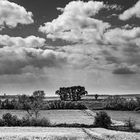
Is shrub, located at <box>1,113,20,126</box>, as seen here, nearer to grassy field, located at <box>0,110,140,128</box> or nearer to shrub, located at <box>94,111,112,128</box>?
grassy field, located at <box>0,110,140,128</box>

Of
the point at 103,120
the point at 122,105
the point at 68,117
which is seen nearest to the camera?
the point at 103,120

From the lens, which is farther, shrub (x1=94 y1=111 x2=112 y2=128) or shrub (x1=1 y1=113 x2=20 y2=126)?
shrub (x1=1 y1=113 x2=20 y2=126)

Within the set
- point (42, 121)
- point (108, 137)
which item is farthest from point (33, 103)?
point (108, 137)

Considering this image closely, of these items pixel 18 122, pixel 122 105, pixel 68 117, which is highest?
pixel 122 105

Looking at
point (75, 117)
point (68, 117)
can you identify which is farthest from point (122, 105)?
point (75, 117)

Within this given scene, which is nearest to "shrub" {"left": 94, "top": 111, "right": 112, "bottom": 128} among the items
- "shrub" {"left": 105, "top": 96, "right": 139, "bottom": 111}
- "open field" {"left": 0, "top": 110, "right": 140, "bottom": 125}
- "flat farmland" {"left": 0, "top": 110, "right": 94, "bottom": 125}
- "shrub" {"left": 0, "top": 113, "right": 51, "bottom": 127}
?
"shrub" {"left": 0, "top": 113, "right": 51, "bottom": 127}

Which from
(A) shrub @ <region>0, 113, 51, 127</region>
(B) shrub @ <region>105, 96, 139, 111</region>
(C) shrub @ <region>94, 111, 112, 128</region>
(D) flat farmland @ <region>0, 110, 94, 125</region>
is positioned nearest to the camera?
(C) shrub @ <region>94, 111, 112, 128</region>

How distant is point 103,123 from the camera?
78.3 m

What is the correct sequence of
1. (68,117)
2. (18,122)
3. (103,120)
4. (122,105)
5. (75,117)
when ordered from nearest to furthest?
(103,120) < (18,122) < (75,117) < (68,117) < (122,105)

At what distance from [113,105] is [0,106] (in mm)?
59508

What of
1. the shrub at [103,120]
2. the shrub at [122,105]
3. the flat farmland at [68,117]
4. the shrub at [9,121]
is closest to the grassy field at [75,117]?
the flat farmland at [68,117]

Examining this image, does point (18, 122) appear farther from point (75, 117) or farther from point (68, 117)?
point (68, 117)

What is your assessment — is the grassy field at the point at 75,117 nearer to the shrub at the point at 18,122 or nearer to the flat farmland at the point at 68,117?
the flat farmland at the point at 68,117

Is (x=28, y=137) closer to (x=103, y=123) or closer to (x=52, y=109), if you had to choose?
(x=103, y=123)
